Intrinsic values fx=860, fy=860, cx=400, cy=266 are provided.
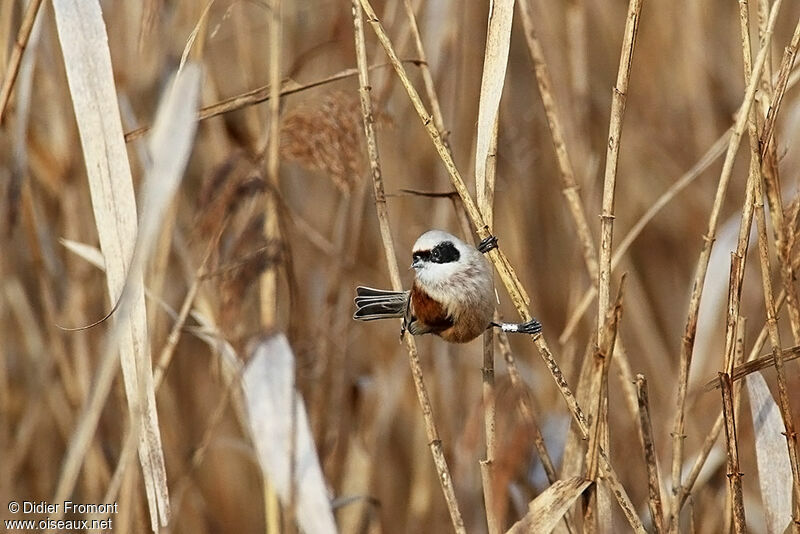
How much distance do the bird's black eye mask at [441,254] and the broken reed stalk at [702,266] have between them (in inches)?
13.8

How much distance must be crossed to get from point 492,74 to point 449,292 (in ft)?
1.04

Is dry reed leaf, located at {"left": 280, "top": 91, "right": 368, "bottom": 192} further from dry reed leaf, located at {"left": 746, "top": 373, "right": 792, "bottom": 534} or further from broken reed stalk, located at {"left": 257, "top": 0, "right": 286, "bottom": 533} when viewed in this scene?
dry reed leaf, located at {"left": 746, "top": 373, "right": 792, "bottom": 534}

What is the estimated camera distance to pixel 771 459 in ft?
4.31

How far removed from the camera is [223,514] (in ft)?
8.00

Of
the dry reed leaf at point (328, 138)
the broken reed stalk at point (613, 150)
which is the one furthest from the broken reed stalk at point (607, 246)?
the dry reed leaf at point (328, 138)

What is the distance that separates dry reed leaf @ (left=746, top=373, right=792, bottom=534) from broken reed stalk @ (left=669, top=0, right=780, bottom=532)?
13 cm

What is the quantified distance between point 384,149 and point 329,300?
0.55 meters

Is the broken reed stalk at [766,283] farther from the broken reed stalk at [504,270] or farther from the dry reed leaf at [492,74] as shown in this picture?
the dry reed leaf at [492,74]

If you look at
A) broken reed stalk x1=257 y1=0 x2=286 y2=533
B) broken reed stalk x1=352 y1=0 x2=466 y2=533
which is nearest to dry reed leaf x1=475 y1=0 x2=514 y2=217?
broken reed stalk x1=352 y1=0 x2=466 y2=533

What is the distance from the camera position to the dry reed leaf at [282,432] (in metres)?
1.41

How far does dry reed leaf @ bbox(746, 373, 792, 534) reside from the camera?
4.22ft

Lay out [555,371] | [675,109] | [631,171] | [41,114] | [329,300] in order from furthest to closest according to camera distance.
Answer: [675,109] → [631,171] → [41,114] → [329,300] → [555,371]

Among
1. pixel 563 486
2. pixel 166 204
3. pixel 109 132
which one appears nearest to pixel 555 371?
pixel 563 486

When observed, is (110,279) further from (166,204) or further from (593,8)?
(593,8)
